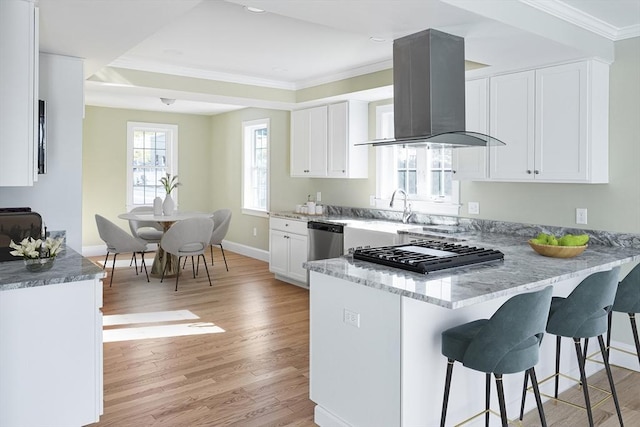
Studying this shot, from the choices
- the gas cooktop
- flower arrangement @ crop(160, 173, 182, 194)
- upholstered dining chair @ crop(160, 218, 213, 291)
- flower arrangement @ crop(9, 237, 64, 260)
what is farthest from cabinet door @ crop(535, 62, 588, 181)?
flower arrangement @ crop(160, 173, 182, 194)

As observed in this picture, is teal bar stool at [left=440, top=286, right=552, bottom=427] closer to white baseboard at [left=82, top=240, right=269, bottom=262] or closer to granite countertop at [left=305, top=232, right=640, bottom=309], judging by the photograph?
granite countertop at [left=305, top=232, right=640, bottom=309]

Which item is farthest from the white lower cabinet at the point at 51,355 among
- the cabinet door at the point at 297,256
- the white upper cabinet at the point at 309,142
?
the white upper cabinet at the point at 309,142

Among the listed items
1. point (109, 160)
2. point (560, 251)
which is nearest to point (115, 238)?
point (109, 160)

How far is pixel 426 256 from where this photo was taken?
2.65 m

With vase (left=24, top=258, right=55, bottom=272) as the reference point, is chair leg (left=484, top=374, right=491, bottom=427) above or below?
below

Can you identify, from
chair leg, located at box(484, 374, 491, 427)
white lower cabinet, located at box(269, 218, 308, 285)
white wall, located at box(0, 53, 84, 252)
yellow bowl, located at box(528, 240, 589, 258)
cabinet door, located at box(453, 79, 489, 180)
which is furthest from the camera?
white lower cabinet, located at box(269, 218, 308, 285)

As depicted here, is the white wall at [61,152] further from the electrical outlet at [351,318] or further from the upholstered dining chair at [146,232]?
the upholstered dining chair at [146,232]

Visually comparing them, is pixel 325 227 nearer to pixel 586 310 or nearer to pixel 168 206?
pixel 168 206

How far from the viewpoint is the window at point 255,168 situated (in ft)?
25.2

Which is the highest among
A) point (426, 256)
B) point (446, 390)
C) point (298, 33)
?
point (298, 33)

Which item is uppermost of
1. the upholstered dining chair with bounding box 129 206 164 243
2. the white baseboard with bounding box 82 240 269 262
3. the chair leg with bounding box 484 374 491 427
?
the upholstered dining chair with bounding box 129 206 164 243

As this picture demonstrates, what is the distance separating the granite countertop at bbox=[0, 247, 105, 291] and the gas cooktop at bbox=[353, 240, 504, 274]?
4.61 feet

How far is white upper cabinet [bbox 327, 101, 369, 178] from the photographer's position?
18.5 feet

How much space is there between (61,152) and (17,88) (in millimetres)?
1290
